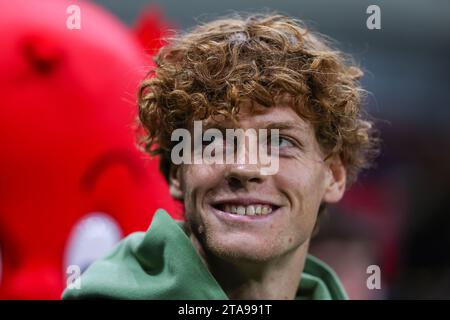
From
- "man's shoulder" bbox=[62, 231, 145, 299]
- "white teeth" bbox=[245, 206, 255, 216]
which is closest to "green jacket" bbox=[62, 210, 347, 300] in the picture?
"man's shoulder" bbox=[62, 231, 145, 299]

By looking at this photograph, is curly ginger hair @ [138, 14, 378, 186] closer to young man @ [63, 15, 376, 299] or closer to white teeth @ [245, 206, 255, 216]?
young man @ [63, 15, 376, 299]

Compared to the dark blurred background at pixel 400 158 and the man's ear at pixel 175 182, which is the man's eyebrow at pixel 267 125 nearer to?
the man's ear at pixel 175 182

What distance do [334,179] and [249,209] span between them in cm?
20

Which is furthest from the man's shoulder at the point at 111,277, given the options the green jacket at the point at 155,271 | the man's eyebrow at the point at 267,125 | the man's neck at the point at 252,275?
the man's eyebrow at the point at 267,125

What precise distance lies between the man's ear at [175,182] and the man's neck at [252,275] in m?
0.07

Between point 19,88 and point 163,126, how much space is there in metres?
0.49

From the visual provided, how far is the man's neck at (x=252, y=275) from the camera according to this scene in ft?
3.58

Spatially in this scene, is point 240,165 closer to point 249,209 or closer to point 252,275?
point 249,209

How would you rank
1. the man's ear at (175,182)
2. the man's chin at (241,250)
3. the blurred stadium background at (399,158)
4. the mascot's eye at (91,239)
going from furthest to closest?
1. the blurred stadium background at (399,158)
2. the mascot's eye at (91,239)
3. the man's ear at (175,182)
4. the man's chin at (241,250)

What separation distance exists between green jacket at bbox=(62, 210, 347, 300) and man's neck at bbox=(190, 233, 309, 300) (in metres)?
0.03

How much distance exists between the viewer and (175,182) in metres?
1.18

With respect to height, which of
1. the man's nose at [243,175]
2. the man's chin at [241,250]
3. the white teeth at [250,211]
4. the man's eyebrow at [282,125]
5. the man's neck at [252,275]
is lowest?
the man's neck at [252,275]

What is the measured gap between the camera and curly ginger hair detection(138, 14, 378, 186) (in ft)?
3.54

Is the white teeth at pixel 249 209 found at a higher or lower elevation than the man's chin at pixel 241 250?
higher
